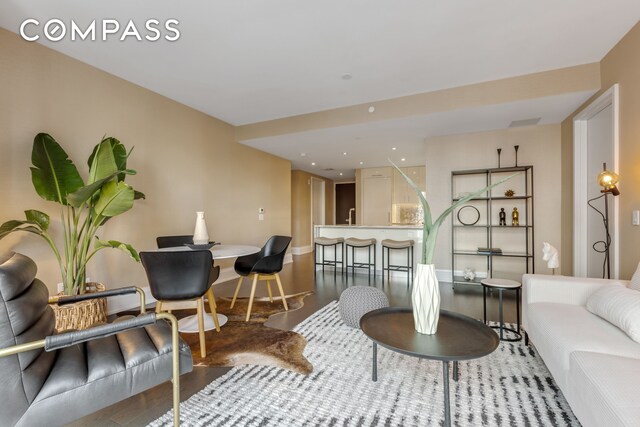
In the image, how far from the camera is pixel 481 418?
1.59 metres

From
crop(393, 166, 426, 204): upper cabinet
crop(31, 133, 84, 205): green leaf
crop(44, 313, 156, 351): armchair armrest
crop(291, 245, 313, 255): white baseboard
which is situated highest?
crop(393, 166, 426, 204): upper cabinet

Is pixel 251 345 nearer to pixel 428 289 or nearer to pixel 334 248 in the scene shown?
pixel 428 289

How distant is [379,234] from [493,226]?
6.23 ft

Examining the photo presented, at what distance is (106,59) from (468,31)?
3.68m

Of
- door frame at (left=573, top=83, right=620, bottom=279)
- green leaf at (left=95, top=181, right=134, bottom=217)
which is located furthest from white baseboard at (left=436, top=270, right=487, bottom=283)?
green leaf at (left=95, top=181, right=134, bottom=217)

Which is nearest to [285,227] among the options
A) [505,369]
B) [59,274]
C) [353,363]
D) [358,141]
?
[358,141]

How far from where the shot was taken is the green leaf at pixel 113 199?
8.16 feet

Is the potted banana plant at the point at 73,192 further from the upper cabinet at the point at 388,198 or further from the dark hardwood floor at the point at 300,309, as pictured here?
the upper cabinet at the point at 388,198

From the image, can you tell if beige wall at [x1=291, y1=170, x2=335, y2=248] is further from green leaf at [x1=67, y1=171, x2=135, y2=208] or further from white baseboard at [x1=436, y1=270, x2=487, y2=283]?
green leaf at [x1=67, y1=171, x2=135, y2=208]

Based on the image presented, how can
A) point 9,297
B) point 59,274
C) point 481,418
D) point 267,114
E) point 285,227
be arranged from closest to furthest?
point 9,297
point 481,418
point 59,274
point 267,114
point 285,227

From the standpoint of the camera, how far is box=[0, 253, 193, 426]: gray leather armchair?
3.61ft

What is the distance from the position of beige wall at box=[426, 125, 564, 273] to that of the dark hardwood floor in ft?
3.72

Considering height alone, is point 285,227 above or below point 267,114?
below

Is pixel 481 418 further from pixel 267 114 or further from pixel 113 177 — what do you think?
pixel 267 114
